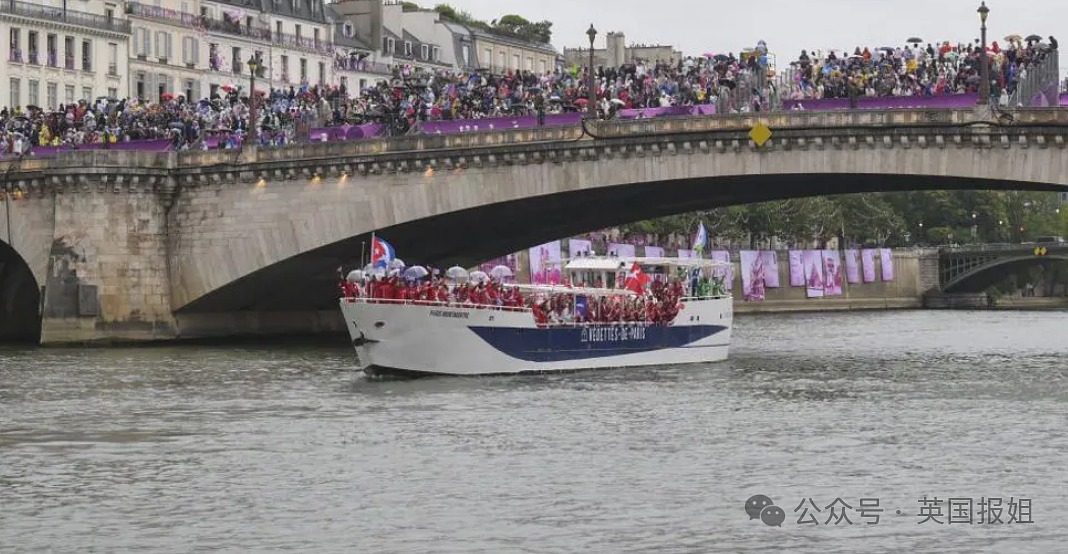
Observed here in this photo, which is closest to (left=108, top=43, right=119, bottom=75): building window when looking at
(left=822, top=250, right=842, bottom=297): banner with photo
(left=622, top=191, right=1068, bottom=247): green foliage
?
(left=622, top=191, right=1068, bottom=247): green foliage

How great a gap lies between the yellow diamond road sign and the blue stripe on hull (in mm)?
6148

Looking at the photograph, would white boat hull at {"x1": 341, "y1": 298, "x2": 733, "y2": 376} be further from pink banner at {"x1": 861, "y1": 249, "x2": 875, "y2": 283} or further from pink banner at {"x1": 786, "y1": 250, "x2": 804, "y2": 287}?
pink banner at {"x1": 861, "y1": 249, "x2": 875, "y2": 283}

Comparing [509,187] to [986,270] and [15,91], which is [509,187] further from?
[986,270]

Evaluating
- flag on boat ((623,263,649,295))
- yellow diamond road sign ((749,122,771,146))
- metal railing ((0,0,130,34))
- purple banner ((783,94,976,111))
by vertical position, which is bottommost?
flag on boat ((623,263,649,295))

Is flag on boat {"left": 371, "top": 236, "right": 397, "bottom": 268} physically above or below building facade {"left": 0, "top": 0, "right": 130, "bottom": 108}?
below

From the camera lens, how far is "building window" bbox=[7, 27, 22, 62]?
97.8 m

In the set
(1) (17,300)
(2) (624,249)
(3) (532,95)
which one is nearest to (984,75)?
(3) (532,95)

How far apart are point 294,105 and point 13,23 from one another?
27.0 m

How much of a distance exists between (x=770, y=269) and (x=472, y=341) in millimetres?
73335

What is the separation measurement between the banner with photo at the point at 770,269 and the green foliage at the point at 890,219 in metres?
4.89

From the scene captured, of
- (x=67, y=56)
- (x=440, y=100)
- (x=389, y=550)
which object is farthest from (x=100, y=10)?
(x=389, y=550)

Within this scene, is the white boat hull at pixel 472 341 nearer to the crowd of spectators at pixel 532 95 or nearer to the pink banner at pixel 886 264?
the crowd of spectators at pixel 532 95

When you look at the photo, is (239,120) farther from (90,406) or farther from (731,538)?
(731,538)

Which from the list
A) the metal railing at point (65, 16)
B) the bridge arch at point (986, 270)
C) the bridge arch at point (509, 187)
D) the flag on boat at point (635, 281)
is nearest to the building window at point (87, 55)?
the metal railing at point (65, 16)
